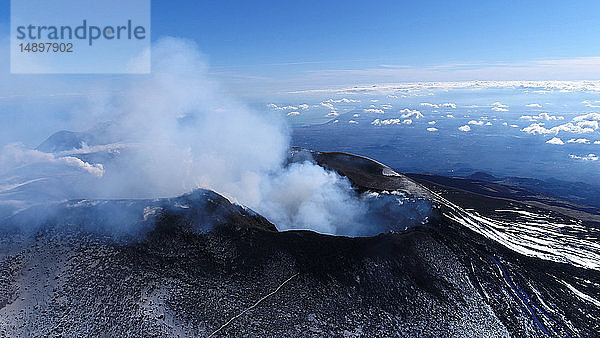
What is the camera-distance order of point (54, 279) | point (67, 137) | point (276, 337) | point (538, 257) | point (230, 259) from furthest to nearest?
point (67, 137)
point (538, 257)
point (230, 259)
point (54, 279)
point (276, 337)

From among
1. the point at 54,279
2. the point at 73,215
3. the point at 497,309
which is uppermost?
the point at 73,215

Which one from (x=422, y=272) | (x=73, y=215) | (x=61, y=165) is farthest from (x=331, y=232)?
(x=61, y=165)

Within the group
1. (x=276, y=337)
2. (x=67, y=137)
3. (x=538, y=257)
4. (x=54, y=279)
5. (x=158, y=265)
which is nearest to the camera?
(x=276, y=337)

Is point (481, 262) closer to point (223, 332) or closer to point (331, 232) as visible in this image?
point (331, 232)

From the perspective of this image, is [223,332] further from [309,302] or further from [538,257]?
[538,257]

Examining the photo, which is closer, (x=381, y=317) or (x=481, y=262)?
(x=381, y=317)

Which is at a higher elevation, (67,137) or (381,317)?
(67,137)
